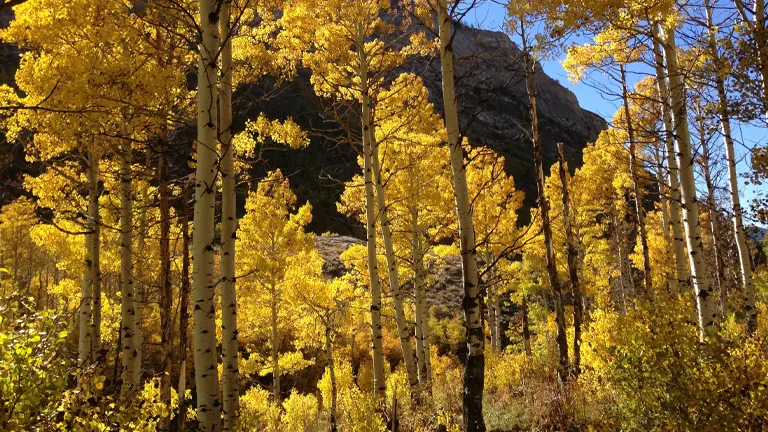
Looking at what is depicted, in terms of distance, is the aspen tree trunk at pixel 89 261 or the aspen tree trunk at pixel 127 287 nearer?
the aspen tree trunk at pixel 127 287

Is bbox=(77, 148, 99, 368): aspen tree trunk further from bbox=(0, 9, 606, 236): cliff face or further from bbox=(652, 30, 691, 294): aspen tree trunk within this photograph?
bbox=(652, 30, 691, 294): aspen tree trunk

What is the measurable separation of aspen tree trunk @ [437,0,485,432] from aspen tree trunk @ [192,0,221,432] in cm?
207

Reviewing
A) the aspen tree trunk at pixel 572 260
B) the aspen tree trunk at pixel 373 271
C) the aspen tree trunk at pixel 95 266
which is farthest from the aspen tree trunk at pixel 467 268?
the aspen tree trunk at pixel 95 266

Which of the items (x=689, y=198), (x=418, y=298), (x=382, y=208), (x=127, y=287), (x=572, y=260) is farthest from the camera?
(x=418, y=298)

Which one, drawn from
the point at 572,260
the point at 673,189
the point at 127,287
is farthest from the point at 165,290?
the point at 673,189

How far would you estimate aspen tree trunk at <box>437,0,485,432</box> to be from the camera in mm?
3641

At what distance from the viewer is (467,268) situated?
3.83 m

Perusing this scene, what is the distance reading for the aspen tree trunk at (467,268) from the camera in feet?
11.9

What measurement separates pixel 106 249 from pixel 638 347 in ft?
37.8

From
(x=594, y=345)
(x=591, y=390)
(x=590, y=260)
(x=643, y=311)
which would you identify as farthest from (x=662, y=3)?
(x=590, y=260)

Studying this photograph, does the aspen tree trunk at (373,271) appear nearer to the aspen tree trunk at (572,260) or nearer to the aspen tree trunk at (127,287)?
the aspen tree trunk at (127,287)

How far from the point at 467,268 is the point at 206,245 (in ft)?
7.27

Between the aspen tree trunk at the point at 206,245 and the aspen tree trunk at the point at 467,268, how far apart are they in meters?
2.07

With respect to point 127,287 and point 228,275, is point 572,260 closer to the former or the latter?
point 228,275
